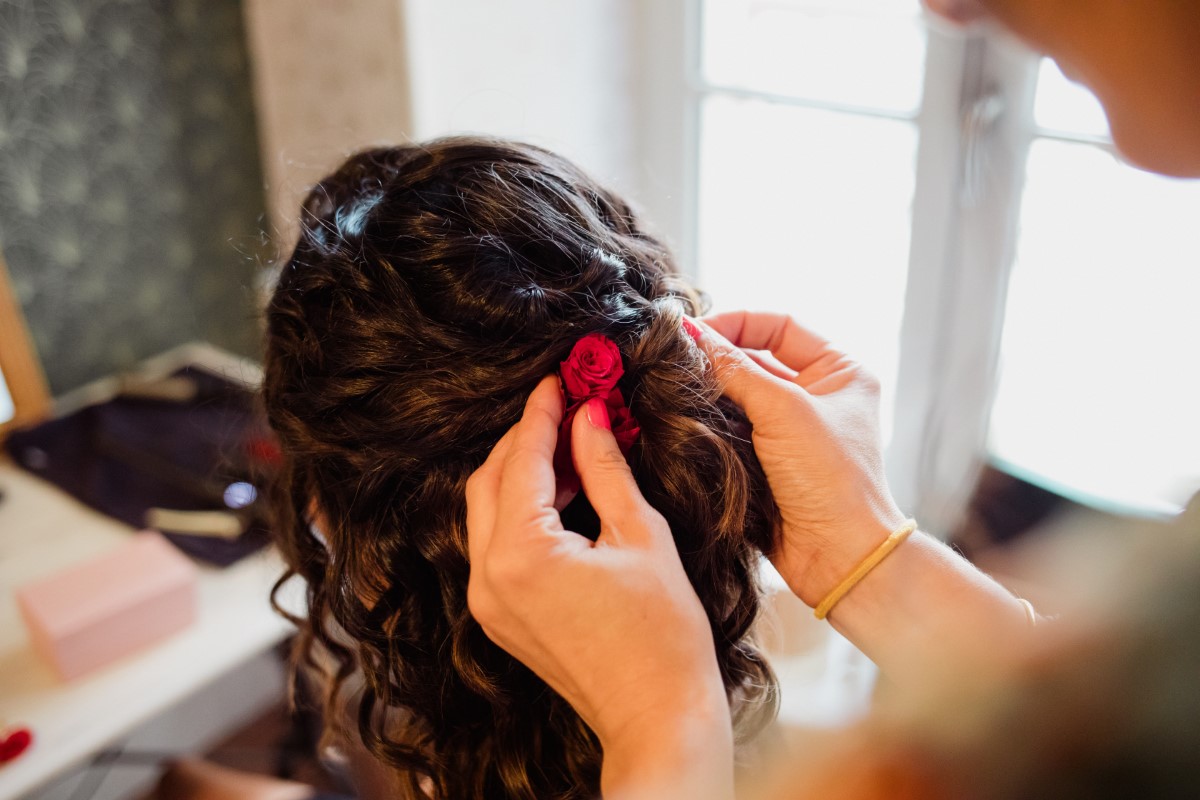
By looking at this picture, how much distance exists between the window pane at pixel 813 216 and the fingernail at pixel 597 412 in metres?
0.91

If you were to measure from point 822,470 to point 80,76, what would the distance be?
4.83 ft

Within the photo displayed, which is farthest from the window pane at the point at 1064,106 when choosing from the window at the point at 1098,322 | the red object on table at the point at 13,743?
the red object on table at the point at 13,743

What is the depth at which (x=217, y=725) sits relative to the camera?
6.14ft

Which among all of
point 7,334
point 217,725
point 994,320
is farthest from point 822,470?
point 217,725

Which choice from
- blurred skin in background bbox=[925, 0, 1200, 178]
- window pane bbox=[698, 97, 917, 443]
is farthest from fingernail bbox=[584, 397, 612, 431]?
window pane bbox=[698, 97, 917, 443]

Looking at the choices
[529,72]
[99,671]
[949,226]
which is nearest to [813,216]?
[949,226]

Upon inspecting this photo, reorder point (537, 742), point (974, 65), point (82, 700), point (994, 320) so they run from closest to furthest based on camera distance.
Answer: point (537, 742) < point (82, 700) < point (974, 65) < point (994, 320)

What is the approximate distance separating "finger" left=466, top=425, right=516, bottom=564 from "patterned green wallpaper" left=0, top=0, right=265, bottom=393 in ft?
3.94

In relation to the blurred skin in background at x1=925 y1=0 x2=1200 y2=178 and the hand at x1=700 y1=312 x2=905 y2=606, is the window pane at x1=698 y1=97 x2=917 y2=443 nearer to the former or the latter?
the hand at x1=700 y1=312 x2=905 y2=606

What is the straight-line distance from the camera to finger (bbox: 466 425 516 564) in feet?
2.28

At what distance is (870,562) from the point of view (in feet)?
2.67

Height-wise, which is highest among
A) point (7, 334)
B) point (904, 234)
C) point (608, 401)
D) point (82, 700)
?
point (608, 401)

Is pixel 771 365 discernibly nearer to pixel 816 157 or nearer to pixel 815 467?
pixel 815 467

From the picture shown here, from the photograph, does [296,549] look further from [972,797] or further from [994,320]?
[994,320]
